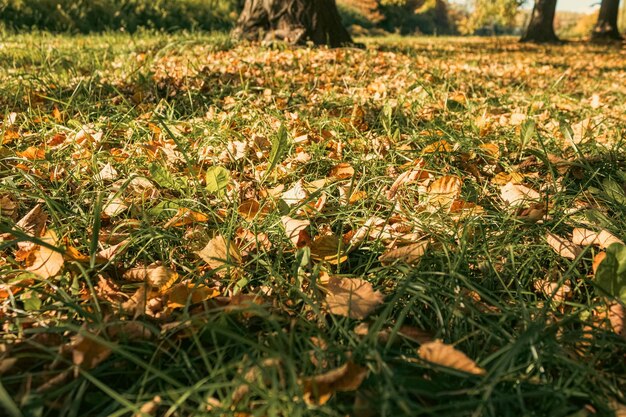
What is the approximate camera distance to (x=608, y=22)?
13.3m

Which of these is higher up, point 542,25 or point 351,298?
point 542,25

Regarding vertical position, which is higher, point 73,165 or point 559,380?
point 73,165

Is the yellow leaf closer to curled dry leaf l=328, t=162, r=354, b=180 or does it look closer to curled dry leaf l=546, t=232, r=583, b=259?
curled dry leaf l=328, t=162, r=354, b=180

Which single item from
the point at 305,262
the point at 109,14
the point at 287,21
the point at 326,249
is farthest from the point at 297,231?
→ the point at 109,14

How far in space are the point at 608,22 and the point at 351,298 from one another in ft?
51.7

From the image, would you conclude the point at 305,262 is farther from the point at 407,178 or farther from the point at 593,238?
the point at 593,238

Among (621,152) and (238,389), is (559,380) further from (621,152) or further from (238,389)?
(621,152)

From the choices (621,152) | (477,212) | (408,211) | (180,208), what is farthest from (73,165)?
(621,152)

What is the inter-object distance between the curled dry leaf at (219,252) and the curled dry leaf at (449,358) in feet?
1.85

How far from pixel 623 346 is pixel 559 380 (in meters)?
0.22

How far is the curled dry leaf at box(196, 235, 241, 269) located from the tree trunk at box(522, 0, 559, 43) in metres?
13.0

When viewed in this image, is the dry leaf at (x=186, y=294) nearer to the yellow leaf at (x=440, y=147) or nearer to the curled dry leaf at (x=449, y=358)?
the curled dry leaf at (x=449, y=358)

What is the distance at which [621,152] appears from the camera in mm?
1918

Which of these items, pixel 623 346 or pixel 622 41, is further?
pixel 622 41
